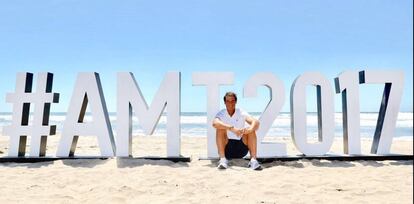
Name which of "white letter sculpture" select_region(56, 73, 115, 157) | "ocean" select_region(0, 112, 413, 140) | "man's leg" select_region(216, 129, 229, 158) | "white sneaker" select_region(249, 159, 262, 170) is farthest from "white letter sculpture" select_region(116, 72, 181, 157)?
"ocean" select_region(0, 112, 413, 140)

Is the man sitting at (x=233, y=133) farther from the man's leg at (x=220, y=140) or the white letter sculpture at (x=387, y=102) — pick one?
the white letter sculpture at (x=387, y=102)

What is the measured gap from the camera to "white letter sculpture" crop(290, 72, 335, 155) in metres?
6.28

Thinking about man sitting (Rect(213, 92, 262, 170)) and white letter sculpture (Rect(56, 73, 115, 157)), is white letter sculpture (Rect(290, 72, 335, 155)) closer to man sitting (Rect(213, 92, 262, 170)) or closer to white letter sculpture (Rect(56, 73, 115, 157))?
man sitting (Rect(213, 92, 262, 170))

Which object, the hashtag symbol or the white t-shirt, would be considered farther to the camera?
the hashtag symbol

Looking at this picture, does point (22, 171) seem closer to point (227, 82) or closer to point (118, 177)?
point (118, 177)

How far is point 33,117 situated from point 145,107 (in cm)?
191

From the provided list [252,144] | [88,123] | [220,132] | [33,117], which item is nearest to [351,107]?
[252,144]

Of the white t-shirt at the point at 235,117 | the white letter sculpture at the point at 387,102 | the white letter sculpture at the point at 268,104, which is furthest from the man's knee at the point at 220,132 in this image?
the white letter sculpture at the point at 387,102

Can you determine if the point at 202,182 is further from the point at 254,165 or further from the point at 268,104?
the point at 268,104

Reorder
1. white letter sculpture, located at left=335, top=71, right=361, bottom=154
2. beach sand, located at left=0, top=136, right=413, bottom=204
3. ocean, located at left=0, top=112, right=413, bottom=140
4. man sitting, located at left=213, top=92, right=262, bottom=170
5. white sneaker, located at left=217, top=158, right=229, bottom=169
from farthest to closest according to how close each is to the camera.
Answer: ocean, located at left=0, top=112, right=413, bottom=140 < white letter sculpture, located at left=335, top=71, right=361, bottom=154 < man sitting, located at left=213, top=92, right=262, bottom=170 < white sneaker, located at left=217, top=158, right=229, bottom=169 < beach sand, located at left=0, top=136, right=413, bottom=204

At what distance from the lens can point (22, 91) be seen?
6277 millimetres

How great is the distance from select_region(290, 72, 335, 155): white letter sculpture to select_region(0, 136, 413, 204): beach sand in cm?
30

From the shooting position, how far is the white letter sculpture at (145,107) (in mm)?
6195

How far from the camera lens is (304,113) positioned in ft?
20.7
